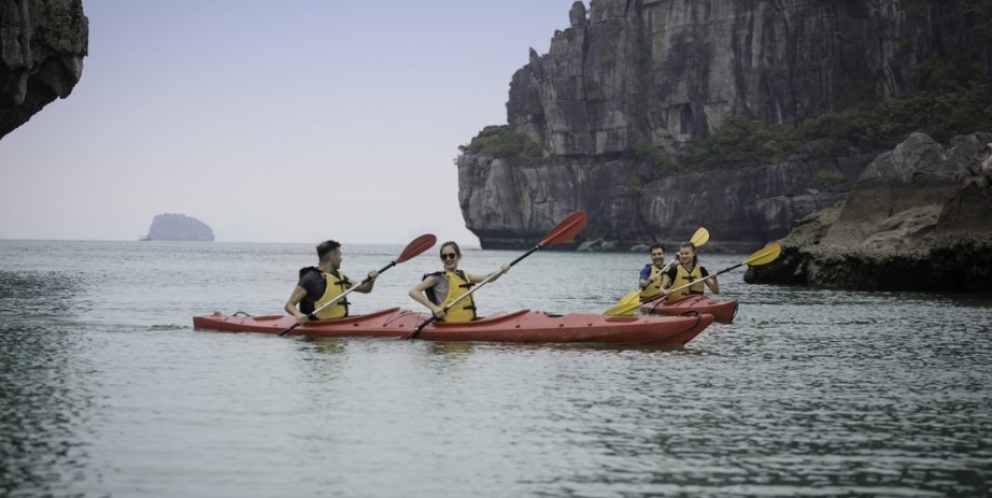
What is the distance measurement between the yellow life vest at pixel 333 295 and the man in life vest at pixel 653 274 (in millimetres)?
6935

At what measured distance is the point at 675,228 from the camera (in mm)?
126812

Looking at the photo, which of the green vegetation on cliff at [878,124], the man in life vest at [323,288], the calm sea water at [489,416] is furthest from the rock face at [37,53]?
the green vegetation on cliff at [878,124]

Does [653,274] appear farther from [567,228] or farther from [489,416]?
[489,416]

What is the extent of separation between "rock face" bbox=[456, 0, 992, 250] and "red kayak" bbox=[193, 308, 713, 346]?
97.5 meters

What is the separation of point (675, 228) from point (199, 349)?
366 feet

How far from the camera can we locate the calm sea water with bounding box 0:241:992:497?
8.77 meters

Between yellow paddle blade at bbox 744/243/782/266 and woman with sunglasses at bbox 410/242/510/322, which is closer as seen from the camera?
woman with sunglasses at bbox 410/242/510/322

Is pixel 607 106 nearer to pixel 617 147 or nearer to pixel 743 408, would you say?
pixel 617 147

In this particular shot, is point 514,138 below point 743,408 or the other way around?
the other way around

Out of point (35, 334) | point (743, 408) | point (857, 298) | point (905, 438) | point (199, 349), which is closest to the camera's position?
point (905, 438)

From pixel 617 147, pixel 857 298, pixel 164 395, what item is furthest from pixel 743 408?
pixel 617 147

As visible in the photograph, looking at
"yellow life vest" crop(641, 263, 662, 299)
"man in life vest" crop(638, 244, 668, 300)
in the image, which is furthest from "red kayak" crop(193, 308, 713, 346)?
"yellow life vest" crop(641, 263, 662, 299)

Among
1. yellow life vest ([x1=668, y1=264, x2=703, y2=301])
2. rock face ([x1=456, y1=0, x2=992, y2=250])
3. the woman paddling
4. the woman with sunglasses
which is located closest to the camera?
the woman with sunglasses

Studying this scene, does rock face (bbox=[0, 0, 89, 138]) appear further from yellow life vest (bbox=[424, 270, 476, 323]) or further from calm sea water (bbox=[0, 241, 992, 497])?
yellow life vest (bbox=[424, 270, 476, 323])
